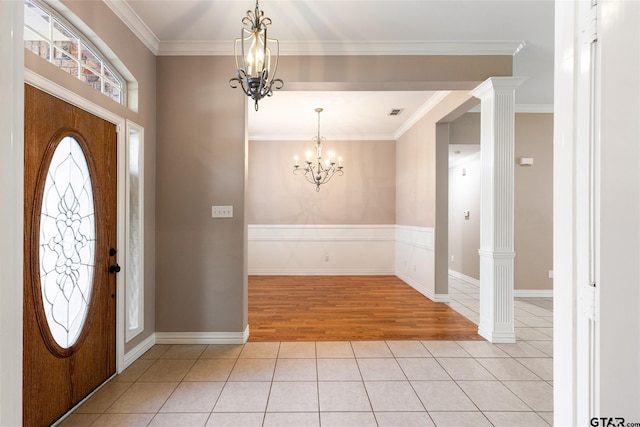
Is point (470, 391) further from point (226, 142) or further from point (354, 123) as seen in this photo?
point (354, 123)

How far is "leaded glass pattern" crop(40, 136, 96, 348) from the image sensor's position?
1.86 m

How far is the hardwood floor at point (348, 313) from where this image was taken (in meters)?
3.35

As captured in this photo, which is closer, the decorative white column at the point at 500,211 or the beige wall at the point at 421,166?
the decorative white column at the point at 500,211

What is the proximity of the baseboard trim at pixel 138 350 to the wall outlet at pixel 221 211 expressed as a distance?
51.5 inches

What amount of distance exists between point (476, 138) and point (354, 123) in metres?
2.05

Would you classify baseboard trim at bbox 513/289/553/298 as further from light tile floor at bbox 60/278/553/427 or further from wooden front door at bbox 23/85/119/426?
wooden front door at bbox 23/85/119/426

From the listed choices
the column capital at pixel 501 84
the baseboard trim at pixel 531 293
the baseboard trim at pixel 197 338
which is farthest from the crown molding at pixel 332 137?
the baseboard trim at pixel 197 338

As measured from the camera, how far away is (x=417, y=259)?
5.31 metres

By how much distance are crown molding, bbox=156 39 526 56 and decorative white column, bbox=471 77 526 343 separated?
33cm

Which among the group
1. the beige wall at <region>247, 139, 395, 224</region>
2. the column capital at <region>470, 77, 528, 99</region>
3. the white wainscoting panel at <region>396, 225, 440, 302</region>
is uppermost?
the column capital at <region>470, 77, 528, 99</region>

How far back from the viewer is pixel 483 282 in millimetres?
3305

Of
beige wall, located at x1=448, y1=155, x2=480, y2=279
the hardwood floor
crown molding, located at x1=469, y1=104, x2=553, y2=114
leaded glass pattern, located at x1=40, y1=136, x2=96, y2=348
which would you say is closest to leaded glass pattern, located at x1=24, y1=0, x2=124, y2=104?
leaded glass pattern, located at x1=40, y1=136, x2=96, y2=348

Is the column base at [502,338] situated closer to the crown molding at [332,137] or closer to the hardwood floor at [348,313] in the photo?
the hardwood floor at [348,313]

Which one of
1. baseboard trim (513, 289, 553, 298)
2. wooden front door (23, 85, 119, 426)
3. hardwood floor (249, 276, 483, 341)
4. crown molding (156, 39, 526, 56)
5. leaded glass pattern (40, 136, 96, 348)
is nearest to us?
wooden front door (23, 85, 119, 426)
